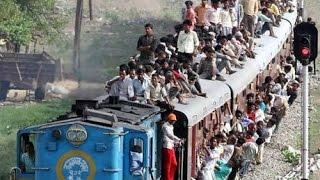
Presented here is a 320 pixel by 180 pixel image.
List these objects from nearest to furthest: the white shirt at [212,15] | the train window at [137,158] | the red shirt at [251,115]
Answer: the train window at [137,158]
the red shirt at [251,115]
the white shirt at [212,15]

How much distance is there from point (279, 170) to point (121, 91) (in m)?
6.69

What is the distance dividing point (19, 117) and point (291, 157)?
→ 922cm

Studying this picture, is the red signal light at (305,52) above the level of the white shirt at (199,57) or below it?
above

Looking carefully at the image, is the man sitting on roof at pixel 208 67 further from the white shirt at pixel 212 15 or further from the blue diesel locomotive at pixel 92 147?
the blue diesel locomotive at pixel 92 147

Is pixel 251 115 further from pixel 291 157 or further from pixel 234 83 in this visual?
pixel 291 157

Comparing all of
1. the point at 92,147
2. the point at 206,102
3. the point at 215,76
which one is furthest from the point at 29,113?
the point at 92,147

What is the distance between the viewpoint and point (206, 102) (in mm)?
20312

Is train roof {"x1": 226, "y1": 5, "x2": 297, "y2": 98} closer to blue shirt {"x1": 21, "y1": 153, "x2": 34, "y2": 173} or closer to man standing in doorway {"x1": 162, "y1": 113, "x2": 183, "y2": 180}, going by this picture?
man standing in doorway {"x1": 162, "y1": 113, "x2": 183, "y2": 180}

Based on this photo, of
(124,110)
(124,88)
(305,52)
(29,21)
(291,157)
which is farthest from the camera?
(29,21)

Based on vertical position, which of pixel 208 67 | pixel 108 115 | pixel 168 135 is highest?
pixel 208 67

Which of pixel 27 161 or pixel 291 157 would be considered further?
pixel 291 157

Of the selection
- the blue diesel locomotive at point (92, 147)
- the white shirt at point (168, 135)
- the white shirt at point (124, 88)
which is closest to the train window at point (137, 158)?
the blue diesel locomotive at point (92, 147)

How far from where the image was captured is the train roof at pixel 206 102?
18719mm

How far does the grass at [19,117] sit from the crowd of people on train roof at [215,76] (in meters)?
5.07
